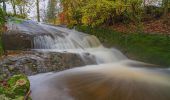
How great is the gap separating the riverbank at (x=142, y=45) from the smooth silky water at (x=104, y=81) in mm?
406

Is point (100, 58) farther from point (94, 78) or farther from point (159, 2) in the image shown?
point (159, 2)

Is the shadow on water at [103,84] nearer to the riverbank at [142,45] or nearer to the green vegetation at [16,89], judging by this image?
the green vegetation at [16,89]

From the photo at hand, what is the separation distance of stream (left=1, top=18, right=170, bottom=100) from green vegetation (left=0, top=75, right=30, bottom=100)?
390mm

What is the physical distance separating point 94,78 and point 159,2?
1056cm

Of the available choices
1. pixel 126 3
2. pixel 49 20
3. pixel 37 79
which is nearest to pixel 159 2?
pixel 126 3

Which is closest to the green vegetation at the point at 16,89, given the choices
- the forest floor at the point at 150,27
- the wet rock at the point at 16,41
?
the wet rock at the point at 16,41

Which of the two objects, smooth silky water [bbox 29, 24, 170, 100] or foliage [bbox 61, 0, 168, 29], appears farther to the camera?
foliage [bbox 61, 0, 168, 29]

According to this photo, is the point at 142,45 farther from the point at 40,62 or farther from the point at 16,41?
the point at 16,41

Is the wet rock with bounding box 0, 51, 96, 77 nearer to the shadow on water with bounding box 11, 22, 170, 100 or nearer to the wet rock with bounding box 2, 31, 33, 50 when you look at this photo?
the shadow on water with bounding box 11, 22, 170, 100

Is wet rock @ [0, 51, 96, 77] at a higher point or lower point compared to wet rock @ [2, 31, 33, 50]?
lower

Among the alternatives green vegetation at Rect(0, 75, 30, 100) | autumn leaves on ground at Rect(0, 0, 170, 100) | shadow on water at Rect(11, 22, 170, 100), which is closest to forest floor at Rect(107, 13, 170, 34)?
autumn leaves on ground at Rect(0, 0, 170, 100)

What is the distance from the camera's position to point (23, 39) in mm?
12391

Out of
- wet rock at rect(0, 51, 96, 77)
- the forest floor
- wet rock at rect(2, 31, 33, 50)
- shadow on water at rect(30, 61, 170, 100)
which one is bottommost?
shadow on water at rect(30, 61, 170, 100)

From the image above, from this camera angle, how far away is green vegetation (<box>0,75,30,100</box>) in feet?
20.5
